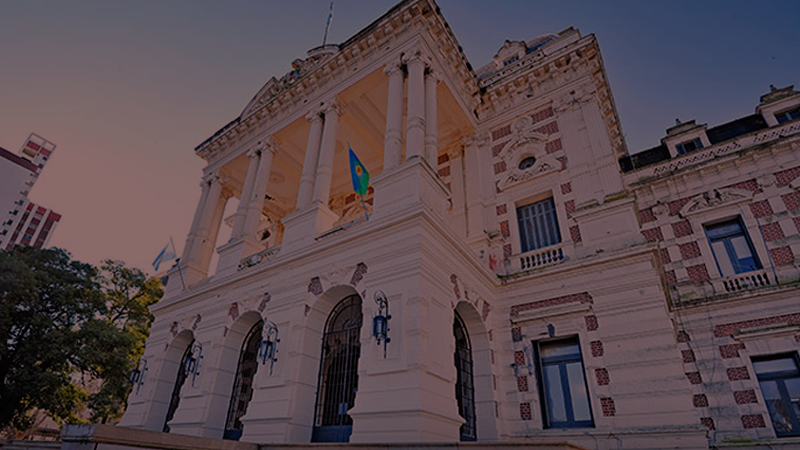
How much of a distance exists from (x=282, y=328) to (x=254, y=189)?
315 inches

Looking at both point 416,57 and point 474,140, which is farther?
point 474,140

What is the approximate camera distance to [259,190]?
60.8 ft

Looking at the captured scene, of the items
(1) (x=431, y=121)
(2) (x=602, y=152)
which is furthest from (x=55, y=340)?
(2) (x=602, y=152)

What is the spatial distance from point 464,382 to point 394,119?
8728 millimetres

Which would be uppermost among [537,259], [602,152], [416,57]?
[416,57]

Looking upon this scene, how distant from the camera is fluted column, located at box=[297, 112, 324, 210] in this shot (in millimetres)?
15672

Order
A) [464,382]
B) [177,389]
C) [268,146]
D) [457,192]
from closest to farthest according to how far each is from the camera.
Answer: [464,382] < [177,389] < [457,192] < [268,146]

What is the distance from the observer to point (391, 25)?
16.4m

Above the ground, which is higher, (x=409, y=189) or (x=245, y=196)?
(x=245, y=196)

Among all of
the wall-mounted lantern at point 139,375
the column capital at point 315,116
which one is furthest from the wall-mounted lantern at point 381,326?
the wall-mounted lantern at point 139,375

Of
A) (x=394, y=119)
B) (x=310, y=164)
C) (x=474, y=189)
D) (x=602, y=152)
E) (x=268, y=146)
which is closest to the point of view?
(x=394, y=119)

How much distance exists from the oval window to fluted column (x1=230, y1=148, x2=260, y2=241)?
1149cm

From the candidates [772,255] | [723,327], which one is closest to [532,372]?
[723,327]

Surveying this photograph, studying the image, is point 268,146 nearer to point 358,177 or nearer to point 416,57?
point 416,57
